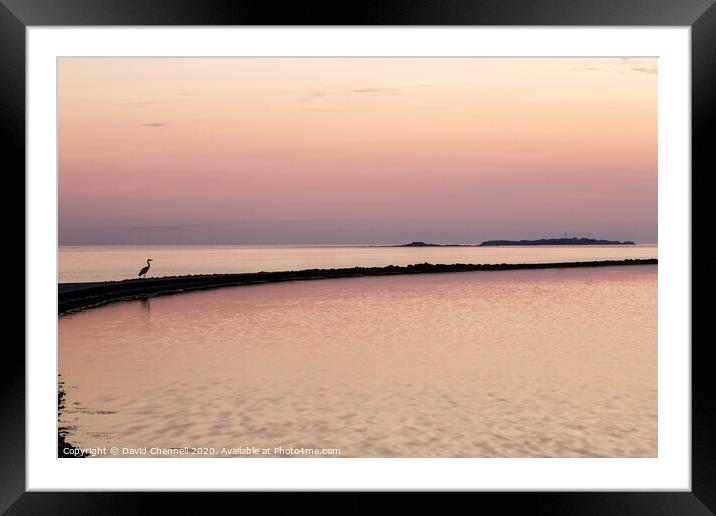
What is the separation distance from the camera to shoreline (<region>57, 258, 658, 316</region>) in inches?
507

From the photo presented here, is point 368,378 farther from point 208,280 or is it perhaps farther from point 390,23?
point 208,280

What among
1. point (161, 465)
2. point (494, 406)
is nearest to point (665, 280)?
point (161, 465)

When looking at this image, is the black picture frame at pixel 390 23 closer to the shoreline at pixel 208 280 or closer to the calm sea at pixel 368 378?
the calm sea at pixel 368 378

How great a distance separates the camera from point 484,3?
2213mm

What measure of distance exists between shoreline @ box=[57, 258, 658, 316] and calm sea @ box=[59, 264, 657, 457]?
87 cm

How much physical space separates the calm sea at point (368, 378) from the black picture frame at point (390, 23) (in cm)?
209

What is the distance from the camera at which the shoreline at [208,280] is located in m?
12.9

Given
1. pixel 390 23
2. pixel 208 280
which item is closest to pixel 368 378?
pixel 390 23

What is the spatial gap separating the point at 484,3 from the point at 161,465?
1.84m

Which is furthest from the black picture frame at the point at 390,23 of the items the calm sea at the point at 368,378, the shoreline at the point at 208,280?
the shoreline at the point at 208,280

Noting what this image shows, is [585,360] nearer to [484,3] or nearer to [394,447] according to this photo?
[394,447]

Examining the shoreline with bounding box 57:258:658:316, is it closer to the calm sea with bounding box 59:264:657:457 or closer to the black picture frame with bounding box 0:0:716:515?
the calm sea with bounding box 59:264:657:457

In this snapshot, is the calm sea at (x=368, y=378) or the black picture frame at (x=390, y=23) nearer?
the black picture frame at (x=390, y=23)

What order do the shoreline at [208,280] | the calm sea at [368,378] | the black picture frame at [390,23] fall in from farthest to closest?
the shoreline at [208,280], the calm sea at [368,378], the black picture frame at [390,23]
